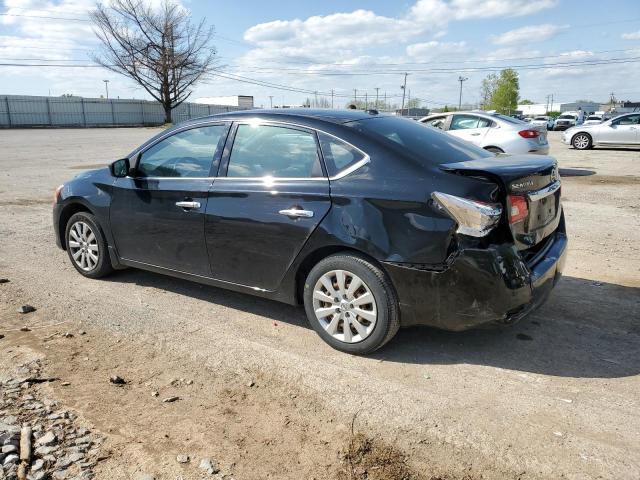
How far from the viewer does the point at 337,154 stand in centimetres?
378

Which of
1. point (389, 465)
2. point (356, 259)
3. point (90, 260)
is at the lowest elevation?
point (389, 465)

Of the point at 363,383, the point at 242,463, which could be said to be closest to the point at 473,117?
the point at 363,383

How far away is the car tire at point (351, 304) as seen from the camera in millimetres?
3518

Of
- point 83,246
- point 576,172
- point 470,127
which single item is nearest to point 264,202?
point 83,246

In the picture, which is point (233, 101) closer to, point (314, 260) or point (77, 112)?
point (77, 112)

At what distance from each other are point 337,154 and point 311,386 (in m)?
1.61

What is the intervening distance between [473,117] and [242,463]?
11.2 m

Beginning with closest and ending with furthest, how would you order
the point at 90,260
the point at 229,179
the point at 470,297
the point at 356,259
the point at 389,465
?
the point at 389,465 → the point at 470,297 → the point at 356,259 → the point at 229,179 → the point at 90,260

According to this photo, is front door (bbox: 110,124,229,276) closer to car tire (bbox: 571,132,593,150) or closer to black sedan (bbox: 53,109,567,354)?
black sedan (bbox: 53,109,567,354)

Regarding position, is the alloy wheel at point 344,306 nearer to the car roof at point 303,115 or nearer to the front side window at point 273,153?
the front side window at point 273,153

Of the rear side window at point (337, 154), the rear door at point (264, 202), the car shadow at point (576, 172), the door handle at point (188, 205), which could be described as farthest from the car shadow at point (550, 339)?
the car shadow at point (576, 172)

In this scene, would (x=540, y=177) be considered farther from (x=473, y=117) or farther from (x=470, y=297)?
(x=473, y=117)

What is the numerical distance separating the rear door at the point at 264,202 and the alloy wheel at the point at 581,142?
20896 mm

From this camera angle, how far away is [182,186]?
14.6 feet
